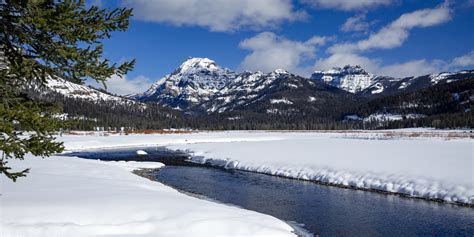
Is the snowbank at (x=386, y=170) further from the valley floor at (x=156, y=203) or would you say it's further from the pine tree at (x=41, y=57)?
the pine tree at (x=41, y=57)

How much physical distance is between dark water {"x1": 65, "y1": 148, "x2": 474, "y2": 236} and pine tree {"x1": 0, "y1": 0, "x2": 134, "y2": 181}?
39.9ft

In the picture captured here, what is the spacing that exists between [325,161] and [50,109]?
30011 millimetres

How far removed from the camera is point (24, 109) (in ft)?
30.7

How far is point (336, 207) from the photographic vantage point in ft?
73.0

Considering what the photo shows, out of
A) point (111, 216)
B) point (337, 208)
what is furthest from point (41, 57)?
point (337, 208)

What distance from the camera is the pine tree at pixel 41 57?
Result: 369 inches

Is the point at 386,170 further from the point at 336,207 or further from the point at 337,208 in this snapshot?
the point at 337,208

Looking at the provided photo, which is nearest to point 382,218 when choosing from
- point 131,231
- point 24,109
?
point 131,231

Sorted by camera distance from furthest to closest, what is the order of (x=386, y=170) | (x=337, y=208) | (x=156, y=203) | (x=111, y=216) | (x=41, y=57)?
Answer: (x=386, y=170) → (x=337, y=208) → (x=156, y=203) → (x=111, y=216) → (x=41, y=57)

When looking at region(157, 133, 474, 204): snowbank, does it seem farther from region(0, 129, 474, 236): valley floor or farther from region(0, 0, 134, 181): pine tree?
region(0, 0, 134, 181): pine tree

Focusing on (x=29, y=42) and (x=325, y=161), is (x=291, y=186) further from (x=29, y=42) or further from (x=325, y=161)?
(x=29, y=42)

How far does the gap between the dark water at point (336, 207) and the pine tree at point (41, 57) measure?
12172 mm

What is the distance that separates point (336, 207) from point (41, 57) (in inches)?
695

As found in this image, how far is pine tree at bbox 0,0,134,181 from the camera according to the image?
9.38 meters
